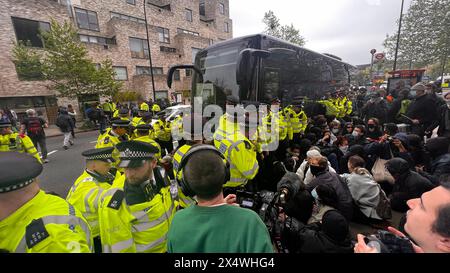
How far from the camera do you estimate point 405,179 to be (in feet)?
10.6

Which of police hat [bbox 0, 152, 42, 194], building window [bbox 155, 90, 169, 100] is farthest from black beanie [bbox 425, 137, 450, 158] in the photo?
building window [bbox 155, 90, 169, 100]

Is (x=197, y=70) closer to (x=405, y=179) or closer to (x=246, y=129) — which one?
(x=246, y=129)

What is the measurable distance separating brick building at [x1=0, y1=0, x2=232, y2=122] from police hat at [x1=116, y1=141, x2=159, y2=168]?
1854 centimetres

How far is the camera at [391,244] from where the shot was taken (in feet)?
3.83

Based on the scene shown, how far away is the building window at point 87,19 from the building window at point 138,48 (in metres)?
3.53

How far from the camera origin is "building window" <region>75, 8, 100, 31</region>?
20602 mm

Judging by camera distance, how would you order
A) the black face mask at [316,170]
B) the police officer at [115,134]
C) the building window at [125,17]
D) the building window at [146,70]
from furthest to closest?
the building window at [146,70]
the building window at [125,17]
the police officer at [115,134]
the black face mask at [316,170]

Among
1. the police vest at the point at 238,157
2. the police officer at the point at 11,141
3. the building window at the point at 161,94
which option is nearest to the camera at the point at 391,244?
the police vest at the point at 238,157

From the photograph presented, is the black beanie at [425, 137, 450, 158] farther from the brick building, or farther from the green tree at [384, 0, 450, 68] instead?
the green tree at [384, 0, 450, 68]

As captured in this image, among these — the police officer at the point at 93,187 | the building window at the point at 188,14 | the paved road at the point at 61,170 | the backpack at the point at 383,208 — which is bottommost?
the paved road at the point at 61,170

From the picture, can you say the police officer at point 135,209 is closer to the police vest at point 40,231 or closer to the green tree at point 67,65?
the police vest at point 40,231

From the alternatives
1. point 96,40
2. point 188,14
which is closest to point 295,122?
point 96,40

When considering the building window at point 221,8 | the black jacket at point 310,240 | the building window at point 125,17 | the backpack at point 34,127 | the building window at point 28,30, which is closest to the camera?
the black jacket at point 310,240

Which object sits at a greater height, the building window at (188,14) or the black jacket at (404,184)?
the building window at (188,14)
